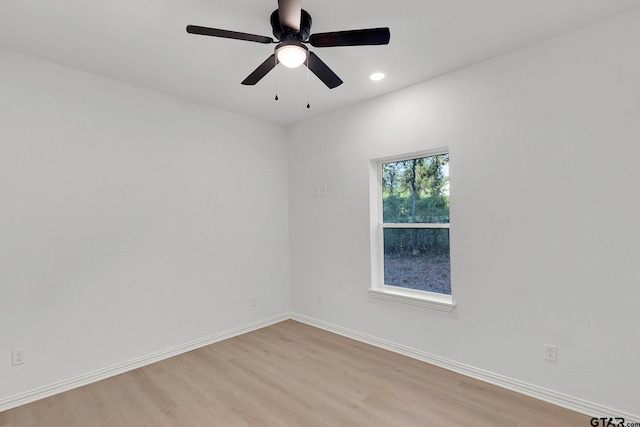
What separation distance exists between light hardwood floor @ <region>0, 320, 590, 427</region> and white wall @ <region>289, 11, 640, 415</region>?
0.32 m

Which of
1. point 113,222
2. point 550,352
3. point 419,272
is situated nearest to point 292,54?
point 113,222

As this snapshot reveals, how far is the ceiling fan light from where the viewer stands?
1797 mm

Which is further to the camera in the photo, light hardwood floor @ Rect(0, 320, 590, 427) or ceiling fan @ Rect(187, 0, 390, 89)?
light hardwood floor @ Rect(0, 320, 590, 427)

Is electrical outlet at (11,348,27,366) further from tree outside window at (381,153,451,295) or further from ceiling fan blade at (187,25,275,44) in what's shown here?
tree outside window at (381,153,451,295)

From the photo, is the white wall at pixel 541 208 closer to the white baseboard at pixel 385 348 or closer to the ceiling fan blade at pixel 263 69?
the white baseboard at pixel 385 348

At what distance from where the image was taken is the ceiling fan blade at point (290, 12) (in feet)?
5.30

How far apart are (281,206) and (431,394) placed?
284cm

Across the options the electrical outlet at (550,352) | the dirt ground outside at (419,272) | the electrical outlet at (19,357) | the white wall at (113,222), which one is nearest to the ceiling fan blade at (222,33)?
the white wall at (113,222)

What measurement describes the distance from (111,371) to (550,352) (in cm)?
363

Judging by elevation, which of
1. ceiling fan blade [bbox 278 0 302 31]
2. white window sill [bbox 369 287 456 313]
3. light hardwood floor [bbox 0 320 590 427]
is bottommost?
light hardwood floor [bbox 0 320 590 427]

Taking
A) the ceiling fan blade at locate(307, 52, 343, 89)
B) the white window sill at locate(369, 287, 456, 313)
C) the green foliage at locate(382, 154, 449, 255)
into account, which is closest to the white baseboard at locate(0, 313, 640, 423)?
the white window sill at locate(369, 287, 456, 313)

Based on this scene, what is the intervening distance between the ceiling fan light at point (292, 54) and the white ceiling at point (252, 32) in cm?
37

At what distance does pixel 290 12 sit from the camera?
5.50 ft

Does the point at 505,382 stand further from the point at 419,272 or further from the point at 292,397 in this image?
the point at 292,397
